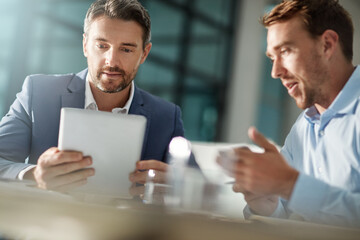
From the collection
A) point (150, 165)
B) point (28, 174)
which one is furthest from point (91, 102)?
point (150, 165)

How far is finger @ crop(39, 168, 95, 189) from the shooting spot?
984 mm

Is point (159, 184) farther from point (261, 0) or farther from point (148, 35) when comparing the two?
point (261, 0)

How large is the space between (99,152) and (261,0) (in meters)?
7.11

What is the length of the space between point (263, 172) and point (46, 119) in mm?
1039

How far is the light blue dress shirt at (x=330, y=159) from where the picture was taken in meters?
0.94

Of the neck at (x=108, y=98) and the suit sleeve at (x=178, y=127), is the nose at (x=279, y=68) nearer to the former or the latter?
the suit sleeve at (x=178, y=127)

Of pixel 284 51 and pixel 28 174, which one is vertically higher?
pixel 284 51

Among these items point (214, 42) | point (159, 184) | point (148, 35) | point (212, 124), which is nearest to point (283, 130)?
point (212, 124)

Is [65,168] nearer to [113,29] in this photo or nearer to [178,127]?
[113,29]

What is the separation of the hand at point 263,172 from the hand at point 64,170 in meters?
0.37

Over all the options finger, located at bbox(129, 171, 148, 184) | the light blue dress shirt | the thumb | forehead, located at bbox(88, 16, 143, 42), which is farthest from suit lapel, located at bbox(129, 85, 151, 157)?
the thumb

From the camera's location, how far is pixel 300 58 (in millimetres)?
1454

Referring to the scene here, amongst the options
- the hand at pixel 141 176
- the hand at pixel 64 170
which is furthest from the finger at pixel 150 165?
the hand at pixel 64 170

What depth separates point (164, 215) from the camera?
2.00ft
